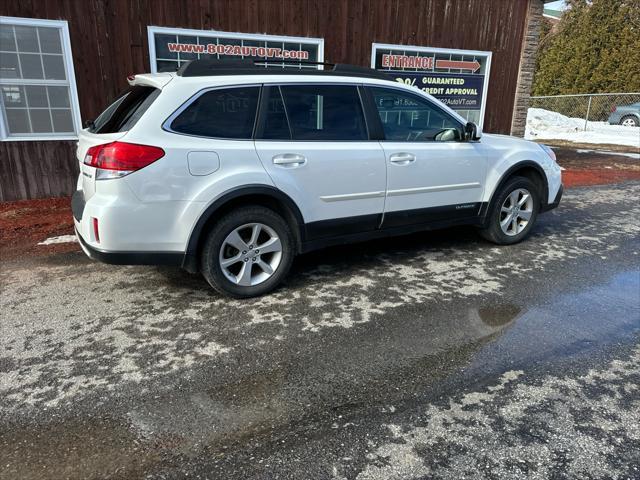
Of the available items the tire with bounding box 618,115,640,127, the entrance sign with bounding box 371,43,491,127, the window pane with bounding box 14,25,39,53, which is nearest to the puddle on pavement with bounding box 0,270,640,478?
the window pane with bounding box 14,25,39,53

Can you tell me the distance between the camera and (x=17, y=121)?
284 inches

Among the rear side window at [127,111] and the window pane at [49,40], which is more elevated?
the window pane at [49,40]

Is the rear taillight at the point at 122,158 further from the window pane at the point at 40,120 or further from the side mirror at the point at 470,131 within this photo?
the window pane at the point at 40,120

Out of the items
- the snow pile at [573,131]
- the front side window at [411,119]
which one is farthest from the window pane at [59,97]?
the snow pile at [573,131]

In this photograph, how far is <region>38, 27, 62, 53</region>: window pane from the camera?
6.94 meters

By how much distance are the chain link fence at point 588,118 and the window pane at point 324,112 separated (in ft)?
61.2

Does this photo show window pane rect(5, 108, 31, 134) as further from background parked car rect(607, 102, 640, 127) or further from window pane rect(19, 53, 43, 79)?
background parked car rect(607, 102, 640, 127)

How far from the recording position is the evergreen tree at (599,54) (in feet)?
86.7

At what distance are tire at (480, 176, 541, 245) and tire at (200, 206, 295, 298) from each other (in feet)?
8.26

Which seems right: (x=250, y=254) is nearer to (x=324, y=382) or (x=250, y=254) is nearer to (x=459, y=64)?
(x=324, y=382)

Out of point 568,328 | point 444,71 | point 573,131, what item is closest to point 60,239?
point 568,328

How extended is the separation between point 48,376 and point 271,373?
1.35 metres

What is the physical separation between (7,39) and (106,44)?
1.28m

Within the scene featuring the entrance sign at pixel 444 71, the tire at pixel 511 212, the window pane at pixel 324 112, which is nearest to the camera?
the window pane at pixel 324 112
